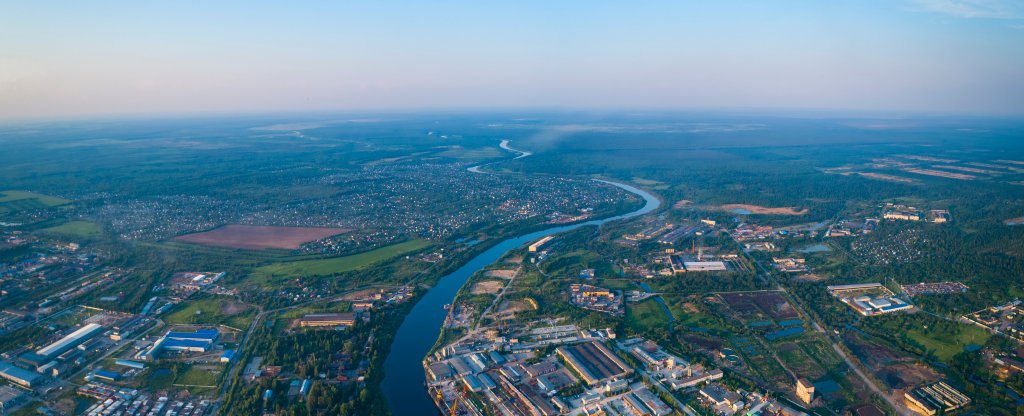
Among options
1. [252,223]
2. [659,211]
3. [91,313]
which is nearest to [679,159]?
[659,211]

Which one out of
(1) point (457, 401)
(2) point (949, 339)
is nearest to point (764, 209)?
(2) point (949, 339)

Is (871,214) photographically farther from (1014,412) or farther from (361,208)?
(361,208)

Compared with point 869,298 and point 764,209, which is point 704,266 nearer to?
point 869,298

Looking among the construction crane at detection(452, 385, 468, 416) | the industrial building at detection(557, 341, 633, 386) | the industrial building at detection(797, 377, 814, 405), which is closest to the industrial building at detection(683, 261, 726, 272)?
the industrial building at detection(557, 341, 633, 386)

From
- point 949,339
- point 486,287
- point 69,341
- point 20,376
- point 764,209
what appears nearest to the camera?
point 20,376

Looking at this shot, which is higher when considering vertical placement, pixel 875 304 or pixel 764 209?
pixel 875 304

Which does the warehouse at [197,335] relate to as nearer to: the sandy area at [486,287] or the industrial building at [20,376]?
the industrial building at [20,376]
